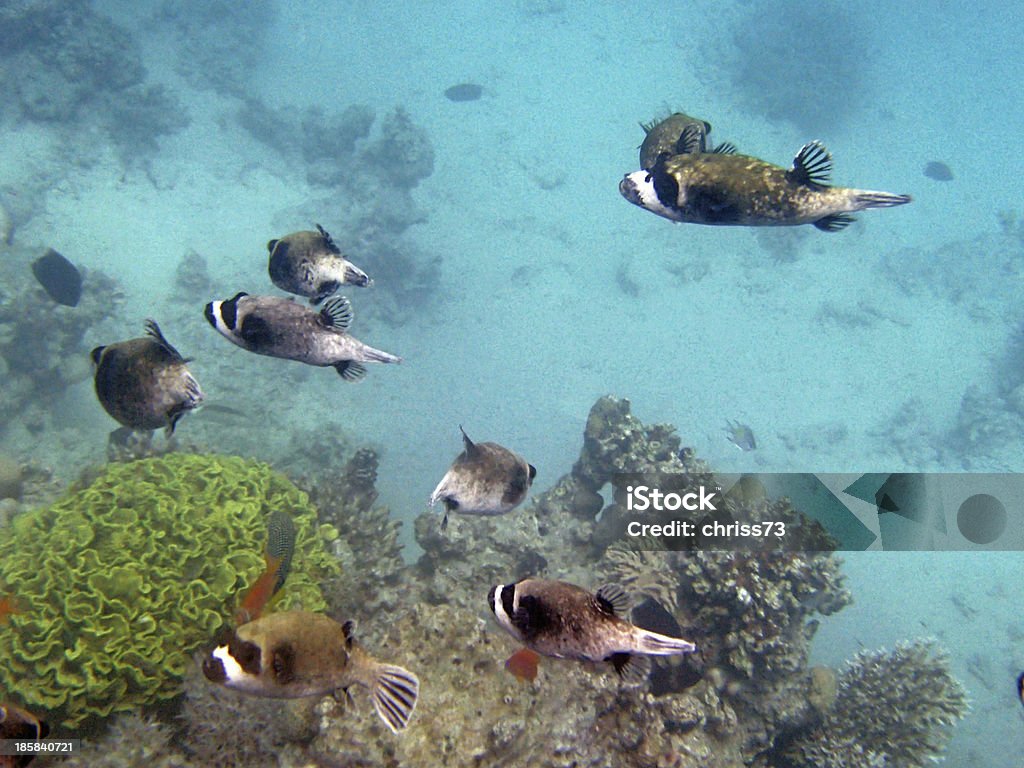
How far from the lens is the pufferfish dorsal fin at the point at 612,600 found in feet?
8.22

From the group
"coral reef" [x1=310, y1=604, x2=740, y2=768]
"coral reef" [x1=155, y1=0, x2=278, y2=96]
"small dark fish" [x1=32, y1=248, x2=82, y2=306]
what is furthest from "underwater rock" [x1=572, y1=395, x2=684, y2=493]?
"coral reef" [x1=155, y1=0, x2=278, y2=96]

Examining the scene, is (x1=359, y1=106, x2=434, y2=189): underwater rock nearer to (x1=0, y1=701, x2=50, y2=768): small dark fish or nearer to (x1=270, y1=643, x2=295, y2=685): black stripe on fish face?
(x1=0, y1=701, x2=50, y2=768): small dark fish

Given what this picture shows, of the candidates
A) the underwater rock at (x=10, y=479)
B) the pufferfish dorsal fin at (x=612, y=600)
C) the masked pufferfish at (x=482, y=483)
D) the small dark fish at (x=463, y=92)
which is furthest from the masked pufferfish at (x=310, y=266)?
the small dark fish at (x=463, y=92)

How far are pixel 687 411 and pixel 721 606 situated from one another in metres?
13.7

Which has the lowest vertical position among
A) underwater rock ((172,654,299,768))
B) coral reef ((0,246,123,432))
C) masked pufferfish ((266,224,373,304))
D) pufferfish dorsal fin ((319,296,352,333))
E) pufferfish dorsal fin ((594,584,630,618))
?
coral reef ((0,246,123,432))

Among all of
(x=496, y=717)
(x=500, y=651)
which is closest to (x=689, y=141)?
(x=500, y=651)

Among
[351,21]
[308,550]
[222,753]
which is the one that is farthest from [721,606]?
[351,21]

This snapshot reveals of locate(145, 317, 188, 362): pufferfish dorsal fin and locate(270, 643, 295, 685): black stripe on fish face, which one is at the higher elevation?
locate(145, 317, 188, 362): pufferfish dorsal fin

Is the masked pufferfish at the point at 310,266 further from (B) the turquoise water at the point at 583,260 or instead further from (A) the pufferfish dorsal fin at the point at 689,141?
(B) the turquoise water at the point at 583,260

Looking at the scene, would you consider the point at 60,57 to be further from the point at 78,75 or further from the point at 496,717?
the point at 496,717

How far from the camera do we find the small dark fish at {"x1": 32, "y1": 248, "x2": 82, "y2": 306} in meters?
10.0

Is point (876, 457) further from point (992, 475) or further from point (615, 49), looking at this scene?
point (615, 49)

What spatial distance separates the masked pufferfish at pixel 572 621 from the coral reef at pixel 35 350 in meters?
15.3

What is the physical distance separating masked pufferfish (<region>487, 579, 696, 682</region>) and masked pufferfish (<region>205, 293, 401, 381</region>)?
1394mm
